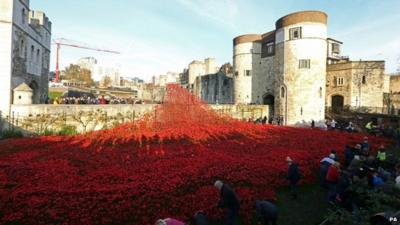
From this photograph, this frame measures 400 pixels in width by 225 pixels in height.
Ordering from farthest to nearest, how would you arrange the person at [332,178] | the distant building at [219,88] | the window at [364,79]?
the distant building at [219,88] < the window at [364,79] < the person at [332,178]

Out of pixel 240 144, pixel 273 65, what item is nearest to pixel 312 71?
pixel 273 65

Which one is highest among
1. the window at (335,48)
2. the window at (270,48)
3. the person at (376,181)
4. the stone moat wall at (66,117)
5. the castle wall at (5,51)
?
the window at (335,48)

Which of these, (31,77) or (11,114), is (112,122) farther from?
(31,77)

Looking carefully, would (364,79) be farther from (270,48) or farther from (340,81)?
(270,48)

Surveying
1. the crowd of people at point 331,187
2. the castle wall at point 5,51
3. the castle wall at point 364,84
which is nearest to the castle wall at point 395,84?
the castle wall at point 364,84

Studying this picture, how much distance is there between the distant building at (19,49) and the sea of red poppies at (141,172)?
7081 mm

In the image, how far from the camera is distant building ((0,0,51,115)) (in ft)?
59.4

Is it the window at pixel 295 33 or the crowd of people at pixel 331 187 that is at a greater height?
the window at pixel 295 33

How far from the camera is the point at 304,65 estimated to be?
91.1 ft

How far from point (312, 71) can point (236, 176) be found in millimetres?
21664

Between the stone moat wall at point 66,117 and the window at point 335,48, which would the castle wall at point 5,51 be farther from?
the window at point 335,48

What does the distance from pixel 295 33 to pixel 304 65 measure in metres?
3.28

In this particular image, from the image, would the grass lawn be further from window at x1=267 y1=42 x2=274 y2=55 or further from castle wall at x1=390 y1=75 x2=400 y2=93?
castle wall at x1=390 y1=75 x2=400 y2=93

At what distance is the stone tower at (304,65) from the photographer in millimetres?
27438
